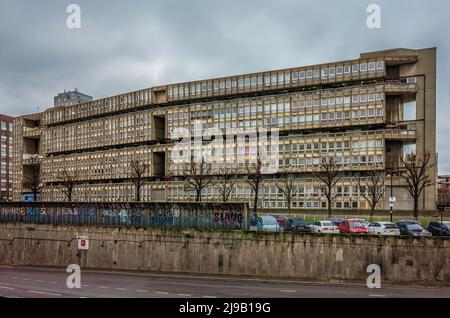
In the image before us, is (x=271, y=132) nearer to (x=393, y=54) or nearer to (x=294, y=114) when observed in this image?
(x=294, y=114)

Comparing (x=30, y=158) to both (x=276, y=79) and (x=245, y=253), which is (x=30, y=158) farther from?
(x=245, y=253)

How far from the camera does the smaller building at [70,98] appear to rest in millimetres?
146650

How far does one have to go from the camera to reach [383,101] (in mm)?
73062

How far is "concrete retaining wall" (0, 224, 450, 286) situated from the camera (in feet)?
95.9

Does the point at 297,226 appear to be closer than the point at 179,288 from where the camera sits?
No

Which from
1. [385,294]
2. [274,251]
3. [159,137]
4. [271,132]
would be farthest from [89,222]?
[159,137]

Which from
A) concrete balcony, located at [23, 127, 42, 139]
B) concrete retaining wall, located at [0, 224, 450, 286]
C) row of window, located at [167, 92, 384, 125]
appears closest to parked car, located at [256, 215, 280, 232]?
concrete retaining wall, located at [0, 224, 450, 286]

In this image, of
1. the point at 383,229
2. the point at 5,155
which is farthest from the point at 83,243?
the point at 5,155

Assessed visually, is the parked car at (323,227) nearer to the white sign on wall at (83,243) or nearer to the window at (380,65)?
the white sign on wall at (83,243)

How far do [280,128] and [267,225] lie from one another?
4846cm

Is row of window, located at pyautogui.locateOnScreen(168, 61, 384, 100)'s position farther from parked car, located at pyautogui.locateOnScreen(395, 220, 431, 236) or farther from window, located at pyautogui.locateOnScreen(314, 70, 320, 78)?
parked car, located at pyautogui.locateOnScreen(395, 220, 431, 236)

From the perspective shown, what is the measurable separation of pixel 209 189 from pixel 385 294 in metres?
64.8

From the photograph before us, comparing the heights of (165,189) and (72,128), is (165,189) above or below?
below

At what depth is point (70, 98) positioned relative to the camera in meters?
148
